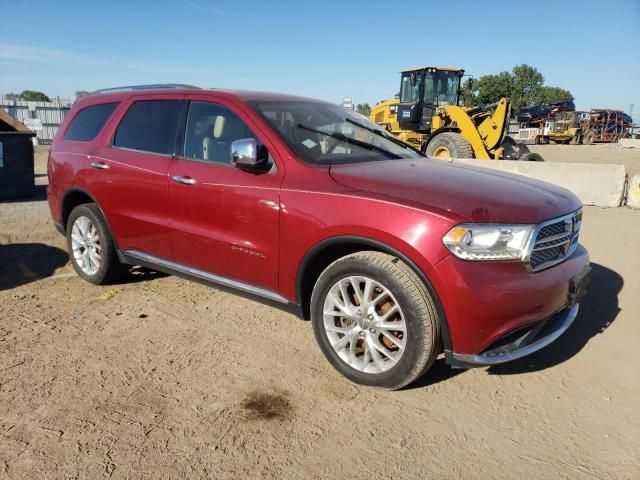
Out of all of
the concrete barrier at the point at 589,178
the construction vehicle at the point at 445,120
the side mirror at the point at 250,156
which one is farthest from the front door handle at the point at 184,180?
the construction vehicle at the point at 445,120

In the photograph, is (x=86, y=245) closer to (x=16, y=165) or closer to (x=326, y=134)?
(x=326, y=134)

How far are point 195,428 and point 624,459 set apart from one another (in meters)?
2.15

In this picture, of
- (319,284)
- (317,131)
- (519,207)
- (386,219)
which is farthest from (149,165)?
(519,207)

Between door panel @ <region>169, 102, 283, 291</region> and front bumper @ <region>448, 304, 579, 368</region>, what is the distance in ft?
4.37

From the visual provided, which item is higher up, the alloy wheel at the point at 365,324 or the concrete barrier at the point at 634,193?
the concrete barrier at the point at 634,193

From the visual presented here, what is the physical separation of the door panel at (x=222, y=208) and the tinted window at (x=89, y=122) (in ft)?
4.15

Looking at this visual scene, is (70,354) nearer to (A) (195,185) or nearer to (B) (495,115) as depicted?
(A) (195,185)

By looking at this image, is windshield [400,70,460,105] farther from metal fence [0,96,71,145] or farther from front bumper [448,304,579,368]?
metal fence [0,96,71,145]

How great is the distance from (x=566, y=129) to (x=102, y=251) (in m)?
35.5

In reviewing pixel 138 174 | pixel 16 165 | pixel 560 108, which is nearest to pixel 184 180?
pixel 138 174

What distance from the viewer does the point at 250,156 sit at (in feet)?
10.7

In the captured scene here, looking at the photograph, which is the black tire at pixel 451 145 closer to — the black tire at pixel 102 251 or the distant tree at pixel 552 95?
the black tire at pixel 102 251

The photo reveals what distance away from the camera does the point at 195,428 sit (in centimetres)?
266

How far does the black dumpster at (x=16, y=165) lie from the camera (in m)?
8.98
